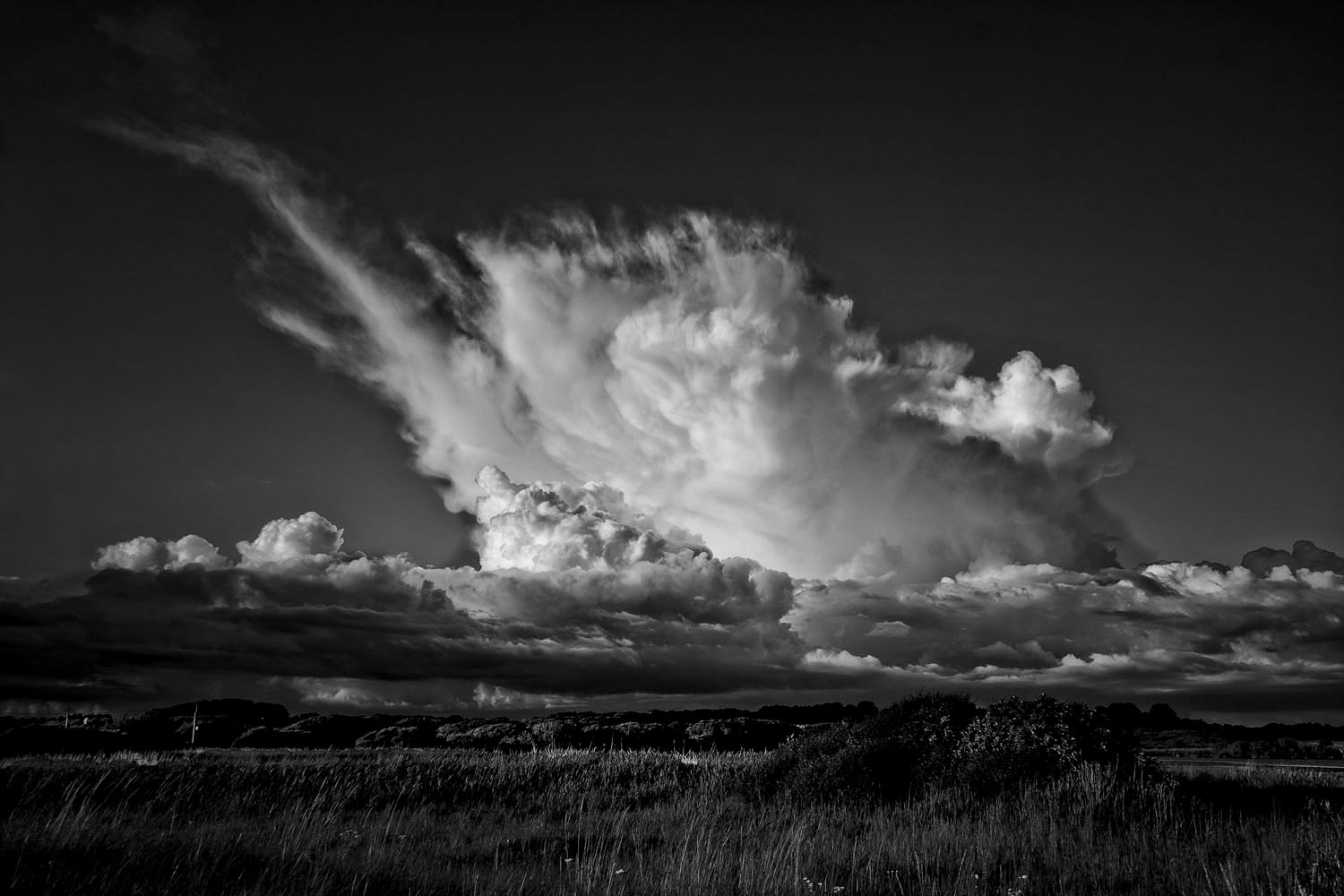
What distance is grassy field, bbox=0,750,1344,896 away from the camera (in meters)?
9.51

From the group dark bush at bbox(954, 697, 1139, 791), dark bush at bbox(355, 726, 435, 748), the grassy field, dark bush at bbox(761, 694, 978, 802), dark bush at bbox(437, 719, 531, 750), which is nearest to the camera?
the grassy field

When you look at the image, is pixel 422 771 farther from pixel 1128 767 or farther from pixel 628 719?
pixel 628 719

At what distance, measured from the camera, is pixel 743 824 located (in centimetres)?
1725

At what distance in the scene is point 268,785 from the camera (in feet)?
75.9

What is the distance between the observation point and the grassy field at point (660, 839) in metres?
9.51

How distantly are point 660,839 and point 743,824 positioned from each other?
119 inches

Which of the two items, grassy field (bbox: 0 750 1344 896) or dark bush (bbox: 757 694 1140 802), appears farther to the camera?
dark bush (bbox: 757 694 1140 802)

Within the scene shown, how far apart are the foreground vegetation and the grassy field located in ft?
0.23

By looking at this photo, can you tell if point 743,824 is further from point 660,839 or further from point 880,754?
point 880,754

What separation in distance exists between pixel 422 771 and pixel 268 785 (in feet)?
19.5

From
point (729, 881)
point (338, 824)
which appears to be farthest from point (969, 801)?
point (338, 824)

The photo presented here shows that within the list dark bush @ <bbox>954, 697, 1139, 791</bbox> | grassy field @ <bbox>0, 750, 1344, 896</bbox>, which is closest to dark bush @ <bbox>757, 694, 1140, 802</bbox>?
dark bush @ <bbox>954, 697, 1139, 791</bbox>

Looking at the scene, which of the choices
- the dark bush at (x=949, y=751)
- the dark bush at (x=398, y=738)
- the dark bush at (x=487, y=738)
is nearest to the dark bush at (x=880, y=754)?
the dark bush at (x=949, y=751)

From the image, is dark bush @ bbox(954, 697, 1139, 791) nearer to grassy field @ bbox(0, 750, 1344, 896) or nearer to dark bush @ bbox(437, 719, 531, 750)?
grassy field @ bbox(0, 750, 1344, 896)
